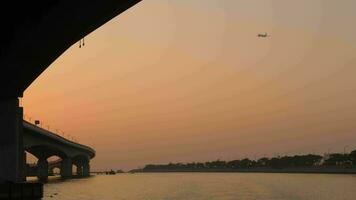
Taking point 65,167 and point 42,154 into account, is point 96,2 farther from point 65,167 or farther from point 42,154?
point 65,167

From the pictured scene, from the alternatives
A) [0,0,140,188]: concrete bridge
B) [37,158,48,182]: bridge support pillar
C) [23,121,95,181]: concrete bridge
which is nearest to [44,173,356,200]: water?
[23,121,95,181]: concrete bridge

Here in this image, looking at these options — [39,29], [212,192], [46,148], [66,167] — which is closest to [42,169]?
[66,167]

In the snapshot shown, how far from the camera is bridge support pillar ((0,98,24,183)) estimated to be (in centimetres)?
5488

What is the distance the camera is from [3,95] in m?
53.5

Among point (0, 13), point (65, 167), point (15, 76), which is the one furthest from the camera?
point (65, 167)

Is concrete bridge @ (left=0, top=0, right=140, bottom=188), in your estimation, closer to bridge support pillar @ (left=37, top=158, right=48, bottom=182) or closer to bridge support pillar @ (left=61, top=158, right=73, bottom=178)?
bridge support pillar @ (left=37, top=158, right=48, bottom=182)

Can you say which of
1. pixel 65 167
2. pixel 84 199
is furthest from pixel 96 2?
pixel 65 167

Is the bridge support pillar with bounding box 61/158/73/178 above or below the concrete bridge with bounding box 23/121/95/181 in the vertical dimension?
below

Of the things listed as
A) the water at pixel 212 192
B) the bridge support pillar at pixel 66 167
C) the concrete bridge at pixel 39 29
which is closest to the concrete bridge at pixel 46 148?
the bridge support pillar at pixel 66 167

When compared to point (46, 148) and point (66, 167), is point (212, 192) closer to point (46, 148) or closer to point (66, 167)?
point (46, 148)

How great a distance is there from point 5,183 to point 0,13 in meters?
28.4

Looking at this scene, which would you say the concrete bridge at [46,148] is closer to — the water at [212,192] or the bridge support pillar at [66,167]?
the bridge support pillar at [66,167]

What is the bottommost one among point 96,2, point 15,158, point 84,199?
point 84,199

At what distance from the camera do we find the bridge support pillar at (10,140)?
5488cm
